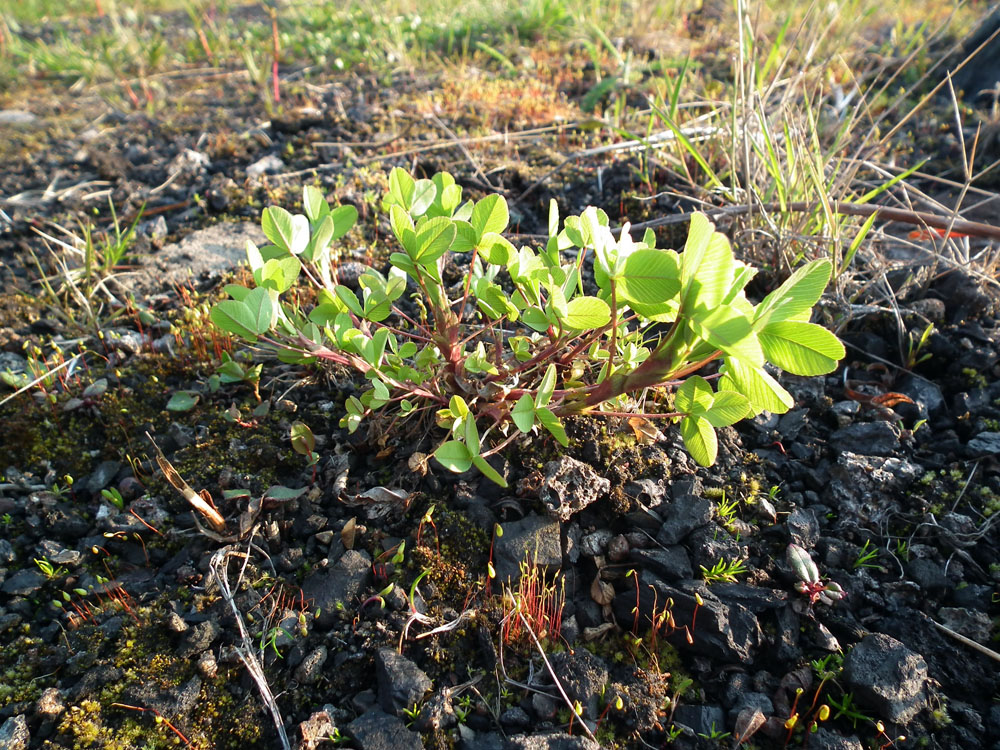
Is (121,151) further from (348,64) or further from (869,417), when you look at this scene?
(869,417)

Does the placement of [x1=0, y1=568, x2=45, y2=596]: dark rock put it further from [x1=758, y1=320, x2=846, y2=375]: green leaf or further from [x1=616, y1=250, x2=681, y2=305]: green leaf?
[x1=758, y1=320, x2=846, y2=375]: green leaf

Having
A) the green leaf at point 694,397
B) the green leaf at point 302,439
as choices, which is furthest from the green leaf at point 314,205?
the green leaf at point 694,397

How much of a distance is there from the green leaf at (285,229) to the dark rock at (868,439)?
1.76m

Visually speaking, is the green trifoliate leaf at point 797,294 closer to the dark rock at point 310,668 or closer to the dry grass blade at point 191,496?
the dark rock at point 310,668

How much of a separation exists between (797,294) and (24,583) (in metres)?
2.07

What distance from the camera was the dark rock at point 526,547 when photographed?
173 cm

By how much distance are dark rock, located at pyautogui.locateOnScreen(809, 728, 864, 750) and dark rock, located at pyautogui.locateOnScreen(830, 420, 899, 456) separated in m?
0.89

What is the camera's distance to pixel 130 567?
5.91 ft

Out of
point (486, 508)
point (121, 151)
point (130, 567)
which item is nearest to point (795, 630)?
point (486, 508)

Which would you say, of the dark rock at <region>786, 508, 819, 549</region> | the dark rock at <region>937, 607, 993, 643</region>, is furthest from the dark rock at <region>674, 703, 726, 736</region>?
the dark rock at <region>937, 607, 993, 643</region>

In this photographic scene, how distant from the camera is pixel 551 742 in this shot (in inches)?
55.7

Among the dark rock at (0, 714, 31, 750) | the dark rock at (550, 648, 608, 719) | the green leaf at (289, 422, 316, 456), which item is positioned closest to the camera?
the dark rock at (0, 714, 31, 750)

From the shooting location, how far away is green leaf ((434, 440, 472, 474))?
1.54 m

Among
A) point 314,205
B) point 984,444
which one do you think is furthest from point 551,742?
point 984,444
